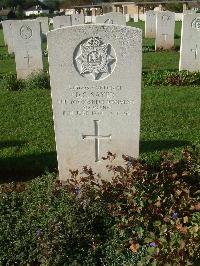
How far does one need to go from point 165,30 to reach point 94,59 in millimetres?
13935

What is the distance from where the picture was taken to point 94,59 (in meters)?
4.29

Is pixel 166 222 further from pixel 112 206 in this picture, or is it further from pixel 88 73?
pixel 88 73

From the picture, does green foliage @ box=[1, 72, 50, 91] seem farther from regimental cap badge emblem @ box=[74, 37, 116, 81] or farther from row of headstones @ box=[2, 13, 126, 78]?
regimental cap badge emblem @ box=[74, 37, 116, 81]

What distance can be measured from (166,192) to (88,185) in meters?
0.84

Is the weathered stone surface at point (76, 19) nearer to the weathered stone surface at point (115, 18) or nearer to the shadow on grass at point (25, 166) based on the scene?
the weathered stone surface at point (115, 18)

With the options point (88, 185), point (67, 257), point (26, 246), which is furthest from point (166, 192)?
point (26, 246)

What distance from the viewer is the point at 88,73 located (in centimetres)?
438

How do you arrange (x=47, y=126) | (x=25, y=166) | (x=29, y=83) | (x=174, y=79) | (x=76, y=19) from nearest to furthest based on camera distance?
(x=25, y=166) → (x=47, y=126) → (x=174, y=79) → (x=29, y=83) → (x=76, y=19)

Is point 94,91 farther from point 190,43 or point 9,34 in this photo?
point 9,34

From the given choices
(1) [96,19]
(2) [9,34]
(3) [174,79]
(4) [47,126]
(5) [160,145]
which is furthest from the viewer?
(2) [9,34]

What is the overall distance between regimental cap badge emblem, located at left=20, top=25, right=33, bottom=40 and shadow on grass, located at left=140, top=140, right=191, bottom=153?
20.6 ft

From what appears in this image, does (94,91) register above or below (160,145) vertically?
above

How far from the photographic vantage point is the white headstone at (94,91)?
13.8 ft

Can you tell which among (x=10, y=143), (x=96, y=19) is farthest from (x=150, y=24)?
(x=10, y=143)
